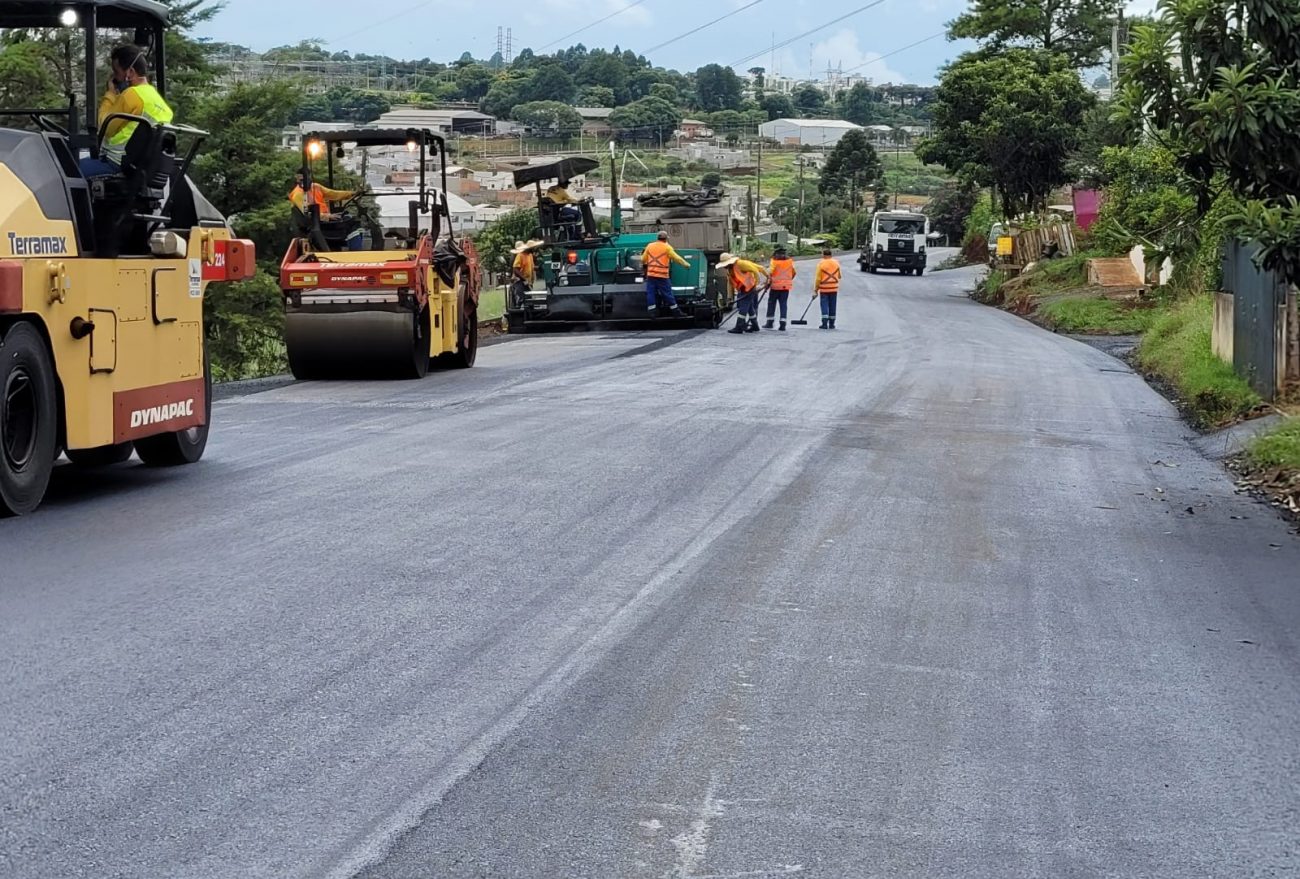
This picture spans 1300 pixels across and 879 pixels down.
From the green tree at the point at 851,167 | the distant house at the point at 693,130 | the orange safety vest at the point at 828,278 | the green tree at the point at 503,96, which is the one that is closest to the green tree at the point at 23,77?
the orange safety vest at the point at 828,278

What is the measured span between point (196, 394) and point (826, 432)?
546 cm

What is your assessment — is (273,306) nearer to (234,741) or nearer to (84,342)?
Answer: (84,342)

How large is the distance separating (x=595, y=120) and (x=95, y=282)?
13311 cm

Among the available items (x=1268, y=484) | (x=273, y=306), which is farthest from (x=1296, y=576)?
(x=273, y=306)

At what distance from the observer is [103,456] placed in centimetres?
1155

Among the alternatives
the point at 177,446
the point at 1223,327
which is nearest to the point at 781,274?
the point at 1223,327

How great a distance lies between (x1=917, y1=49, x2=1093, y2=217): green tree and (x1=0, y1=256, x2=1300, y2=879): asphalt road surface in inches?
1605

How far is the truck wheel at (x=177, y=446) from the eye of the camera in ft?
38.1

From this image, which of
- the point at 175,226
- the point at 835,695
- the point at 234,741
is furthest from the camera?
the point at 175,226

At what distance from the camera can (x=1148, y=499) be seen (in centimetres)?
1204

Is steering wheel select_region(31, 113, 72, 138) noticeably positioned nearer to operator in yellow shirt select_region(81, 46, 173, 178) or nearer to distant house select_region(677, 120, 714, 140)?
operator in yellow shirt select_region(81, 46, 173, 178)

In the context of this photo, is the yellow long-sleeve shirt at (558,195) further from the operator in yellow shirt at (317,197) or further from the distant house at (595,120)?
the distant house at (595,120)

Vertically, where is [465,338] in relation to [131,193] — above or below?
below

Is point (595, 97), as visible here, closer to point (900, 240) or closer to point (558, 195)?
point (900, 240)
